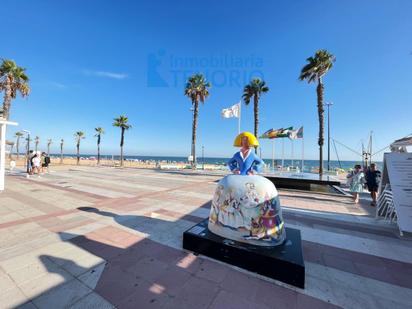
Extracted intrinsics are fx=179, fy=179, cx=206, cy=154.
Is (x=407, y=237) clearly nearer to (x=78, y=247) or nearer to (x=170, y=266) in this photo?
(x=170, y=266)

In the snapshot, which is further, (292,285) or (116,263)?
(116,263)

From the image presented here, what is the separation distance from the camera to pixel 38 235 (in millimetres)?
4168

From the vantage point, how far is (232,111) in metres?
18.2

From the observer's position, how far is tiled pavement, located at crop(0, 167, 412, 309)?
7.95ft

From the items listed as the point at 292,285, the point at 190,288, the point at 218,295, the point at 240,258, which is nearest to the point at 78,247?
the point at 190,288

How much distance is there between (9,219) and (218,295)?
250 inches

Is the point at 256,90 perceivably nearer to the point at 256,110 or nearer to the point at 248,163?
the point at 256,110

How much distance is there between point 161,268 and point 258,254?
5.44 ft

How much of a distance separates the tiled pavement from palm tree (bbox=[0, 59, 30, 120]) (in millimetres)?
13712

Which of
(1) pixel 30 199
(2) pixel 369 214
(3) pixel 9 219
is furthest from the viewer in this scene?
(1) pixel 30 199

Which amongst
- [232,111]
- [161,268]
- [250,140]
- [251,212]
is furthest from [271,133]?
[161,268]

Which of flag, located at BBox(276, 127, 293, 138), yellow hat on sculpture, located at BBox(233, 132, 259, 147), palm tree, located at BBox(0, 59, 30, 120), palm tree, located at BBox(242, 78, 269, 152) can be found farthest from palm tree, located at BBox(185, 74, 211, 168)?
yellow hat on sculpture, located at BBox(233, 132, 259, 147)

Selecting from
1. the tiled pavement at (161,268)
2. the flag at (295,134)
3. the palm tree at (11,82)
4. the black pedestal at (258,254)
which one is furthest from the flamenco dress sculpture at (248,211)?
the palm tree at (11,82)

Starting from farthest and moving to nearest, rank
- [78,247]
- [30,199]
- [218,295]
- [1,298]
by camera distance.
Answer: [30,199] → [78,247] → [218,295] → [1,298]
